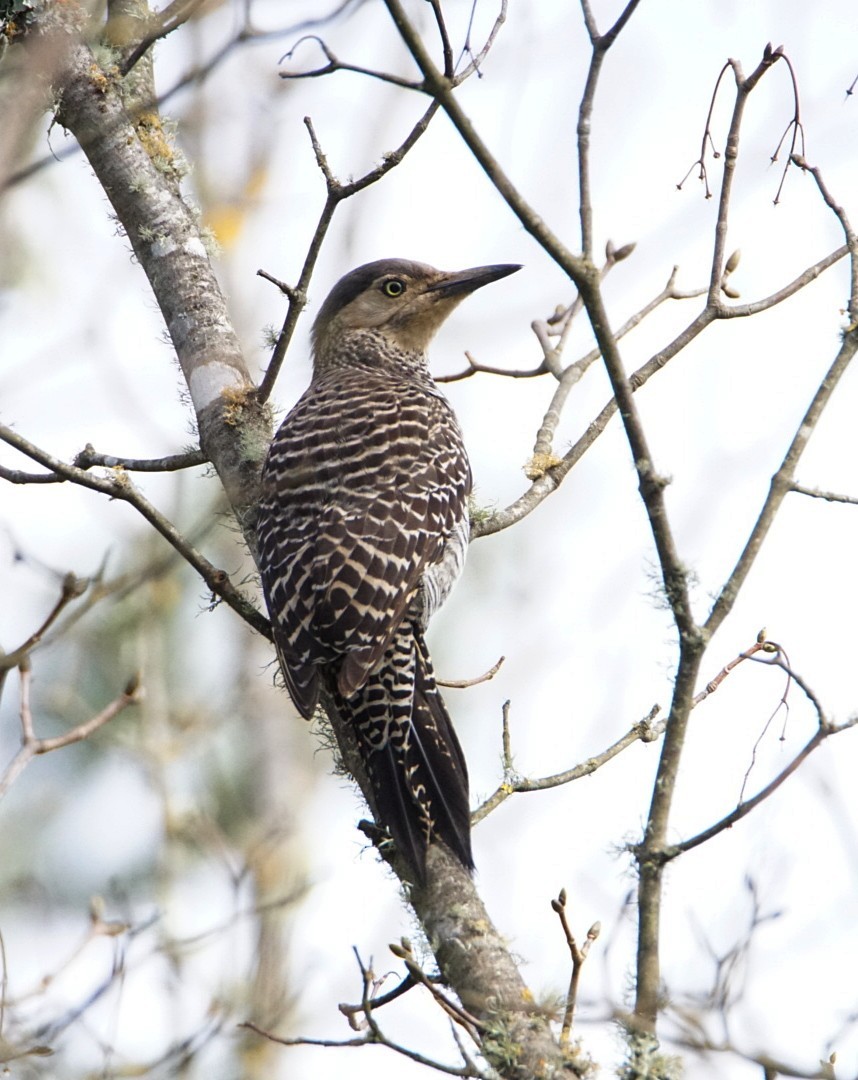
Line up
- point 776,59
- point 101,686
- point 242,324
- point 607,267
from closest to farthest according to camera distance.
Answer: point 776,59 < point 607,267 < point 101,686 < point 242,324

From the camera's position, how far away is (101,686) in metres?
9.76

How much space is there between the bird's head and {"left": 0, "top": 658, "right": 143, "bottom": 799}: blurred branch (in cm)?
411

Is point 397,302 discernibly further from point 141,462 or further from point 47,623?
point 47,623

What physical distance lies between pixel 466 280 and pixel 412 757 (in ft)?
10.1

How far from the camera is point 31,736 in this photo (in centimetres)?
329

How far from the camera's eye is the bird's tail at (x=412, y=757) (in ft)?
15.0

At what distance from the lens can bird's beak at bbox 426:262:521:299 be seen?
6978 mm

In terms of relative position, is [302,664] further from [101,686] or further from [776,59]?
[101,686]

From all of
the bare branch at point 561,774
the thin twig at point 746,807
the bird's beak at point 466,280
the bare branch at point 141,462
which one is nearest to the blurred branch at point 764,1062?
the thin twig at point 746,807

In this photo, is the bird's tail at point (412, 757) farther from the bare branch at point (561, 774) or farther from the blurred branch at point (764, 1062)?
the blurred branch at point (764, 1062)

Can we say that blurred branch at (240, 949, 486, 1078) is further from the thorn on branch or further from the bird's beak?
the bird's beak

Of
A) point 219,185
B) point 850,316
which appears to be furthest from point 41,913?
point 219,185

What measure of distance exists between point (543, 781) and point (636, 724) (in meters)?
0.45

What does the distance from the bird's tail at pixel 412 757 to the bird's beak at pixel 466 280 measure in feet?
7.74
